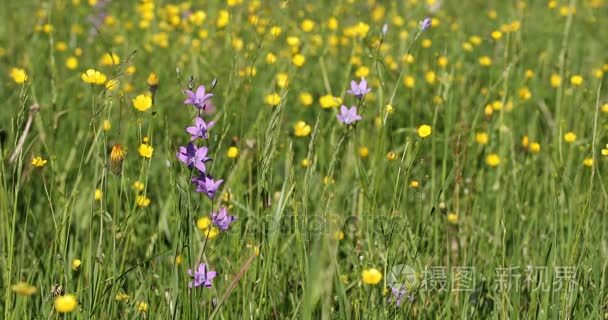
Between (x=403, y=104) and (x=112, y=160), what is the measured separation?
181 centimetres

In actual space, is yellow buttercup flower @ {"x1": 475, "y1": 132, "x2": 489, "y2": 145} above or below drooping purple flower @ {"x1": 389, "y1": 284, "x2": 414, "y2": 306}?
above

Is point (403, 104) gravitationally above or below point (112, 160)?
above

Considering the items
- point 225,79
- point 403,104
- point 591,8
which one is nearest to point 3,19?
point 225,79

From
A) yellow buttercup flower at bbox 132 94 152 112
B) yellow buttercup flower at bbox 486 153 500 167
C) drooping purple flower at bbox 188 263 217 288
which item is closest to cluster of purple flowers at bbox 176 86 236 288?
drooping purple flower at bbox 188 263 217 288

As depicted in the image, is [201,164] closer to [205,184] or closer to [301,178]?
[205,184]

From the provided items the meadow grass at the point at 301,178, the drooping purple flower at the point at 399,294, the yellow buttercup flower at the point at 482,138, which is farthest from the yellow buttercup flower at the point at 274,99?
the yellow buttercup flower at the point at 482,138

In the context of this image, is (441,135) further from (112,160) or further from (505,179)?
(112,160)

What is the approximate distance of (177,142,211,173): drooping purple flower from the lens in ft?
5.38

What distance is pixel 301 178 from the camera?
102 inches

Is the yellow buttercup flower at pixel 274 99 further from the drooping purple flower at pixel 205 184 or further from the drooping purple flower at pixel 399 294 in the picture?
the drooping purple flower at pixel 399 294

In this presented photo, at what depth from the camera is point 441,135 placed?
9.20 ft

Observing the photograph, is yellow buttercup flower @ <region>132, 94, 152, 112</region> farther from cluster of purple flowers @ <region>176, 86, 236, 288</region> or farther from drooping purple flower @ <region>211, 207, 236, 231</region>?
drooping purple flower @ <region>211, 207, 236, 231</region>

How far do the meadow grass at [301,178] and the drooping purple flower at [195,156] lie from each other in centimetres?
4

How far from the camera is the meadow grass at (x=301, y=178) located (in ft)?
5.70
